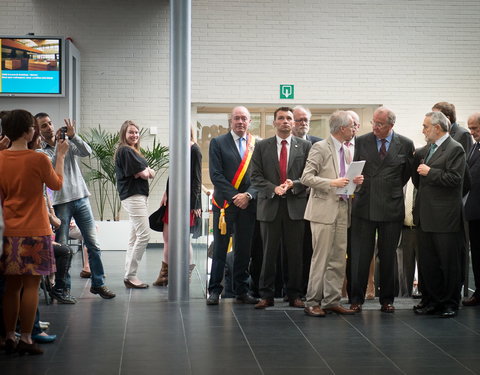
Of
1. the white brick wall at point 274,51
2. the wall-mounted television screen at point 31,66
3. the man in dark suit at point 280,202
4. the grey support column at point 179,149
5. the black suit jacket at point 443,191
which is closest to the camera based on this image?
the black suit jacket at point 443,191

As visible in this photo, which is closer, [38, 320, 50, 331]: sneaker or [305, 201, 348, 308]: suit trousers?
[38, 320, 50, 331]: sneaker

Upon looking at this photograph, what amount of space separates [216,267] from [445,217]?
74.4 inches

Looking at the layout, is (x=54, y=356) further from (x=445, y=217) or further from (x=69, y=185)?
(x=445, y=217)

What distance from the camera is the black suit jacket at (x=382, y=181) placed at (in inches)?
241

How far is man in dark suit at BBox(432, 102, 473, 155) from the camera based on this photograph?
6516 mm

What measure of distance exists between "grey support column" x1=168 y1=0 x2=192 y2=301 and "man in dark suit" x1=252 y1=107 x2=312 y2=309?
71 centimetres

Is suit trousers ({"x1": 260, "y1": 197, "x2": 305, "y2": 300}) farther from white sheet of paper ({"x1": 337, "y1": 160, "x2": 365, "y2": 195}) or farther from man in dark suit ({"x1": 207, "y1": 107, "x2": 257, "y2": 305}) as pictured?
white sheet of paper ({"x1": 337, "y1": 160, "x2": 365, "y2": 195})

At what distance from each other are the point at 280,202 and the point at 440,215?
4.05ft

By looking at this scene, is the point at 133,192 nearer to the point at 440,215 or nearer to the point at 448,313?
the point at 440,215

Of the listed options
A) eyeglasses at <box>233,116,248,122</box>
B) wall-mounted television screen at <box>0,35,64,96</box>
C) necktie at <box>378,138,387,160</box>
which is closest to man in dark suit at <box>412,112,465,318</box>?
necktie at <box>378,138,387,160</box>

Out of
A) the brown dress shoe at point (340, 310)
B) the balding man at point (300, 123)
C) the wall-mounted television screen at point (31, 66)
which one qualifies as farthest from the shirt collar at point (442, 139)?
the wall-mounted television screen at point (31, 66)

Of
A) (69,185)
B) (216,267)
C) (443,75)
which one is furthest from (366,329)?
(443,75)

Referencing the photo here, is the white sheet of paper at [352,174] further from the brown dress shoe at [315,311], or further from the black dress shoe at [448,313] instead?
the black dress shoe at [448,313]

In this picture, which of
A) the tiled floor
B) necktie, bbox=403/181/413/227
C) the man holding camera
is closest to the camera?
the tiled floor
